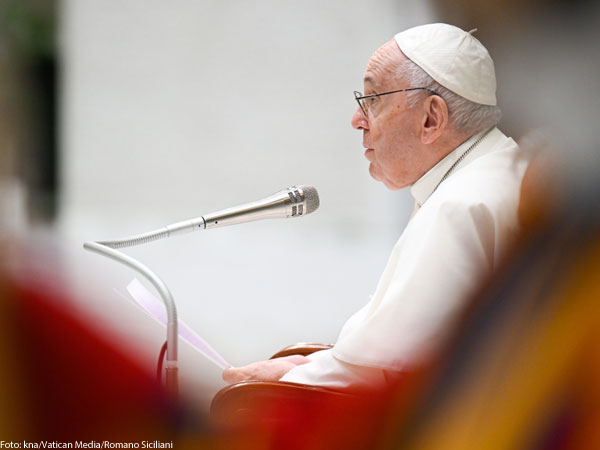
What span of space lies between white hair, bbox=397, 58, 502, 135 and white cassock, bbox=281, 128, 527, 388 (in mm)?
236

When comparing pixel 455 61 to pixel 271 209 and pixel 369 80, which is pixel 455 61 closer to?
pixel 369 80

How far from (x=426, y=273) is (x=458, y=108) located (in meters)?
0.60

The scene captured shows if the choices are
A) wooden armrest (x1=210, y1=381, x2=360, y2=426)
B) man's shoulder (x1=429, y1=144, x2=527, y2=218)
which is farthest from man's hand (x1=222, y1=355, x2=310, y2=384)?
man's shoulder (x1=429, y1=144, x2=527, y2=218)

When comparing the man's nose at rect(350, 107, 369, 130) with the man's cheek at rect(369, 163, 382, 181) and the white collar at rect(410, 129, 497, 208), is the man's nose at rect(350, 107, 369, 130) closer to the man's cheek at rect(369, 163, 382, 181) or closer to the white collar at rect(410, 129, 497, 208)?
the man's cheek at rect(369, 163, 382, 181)

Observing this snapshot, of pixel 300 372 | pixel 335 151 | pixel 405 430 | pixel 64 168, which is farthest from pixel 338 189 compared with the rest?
pixel 405 430

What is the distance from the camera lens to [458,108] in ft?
6.47

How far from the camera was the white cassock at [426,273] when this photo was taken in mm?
1572

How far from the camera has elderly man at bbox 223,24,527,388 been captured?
1.59 metres

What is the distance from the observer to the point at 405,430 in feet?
3.83

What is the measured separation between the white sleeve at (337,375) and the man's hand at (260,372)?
0.14 meters

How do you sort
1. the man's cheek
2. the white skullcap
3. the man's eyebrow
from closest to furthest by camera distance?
1. the white skullcap
2. the man's eyebrow
3. the man's cheek

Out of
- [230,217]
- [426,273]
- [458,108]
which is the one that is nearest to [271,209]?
[230,217]

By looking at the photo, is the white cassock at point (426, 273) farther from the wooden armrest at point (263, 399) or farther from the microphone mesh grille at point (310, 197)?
the microphone mesh grille at point (310, 197)

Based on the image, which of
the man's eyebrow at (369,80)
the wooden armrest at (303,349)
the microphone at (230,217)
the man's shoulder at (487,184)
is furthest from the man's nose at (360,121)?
the wooden armrest at (303,349)
